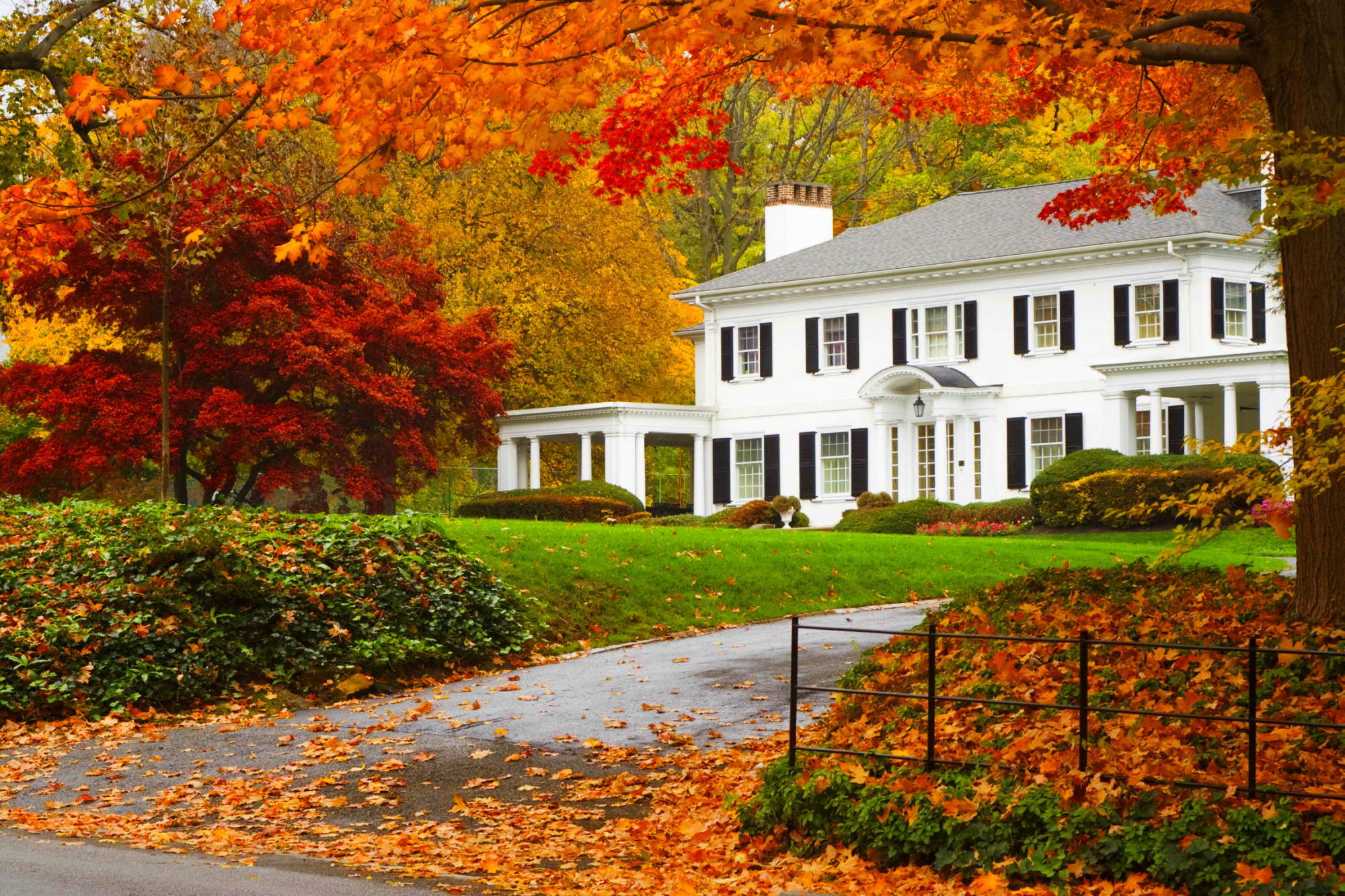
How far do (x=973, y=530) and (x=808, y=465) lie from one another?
8419 mm

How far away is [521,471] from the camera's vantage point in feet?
143

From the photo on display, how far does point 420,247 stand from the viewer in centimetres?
3903

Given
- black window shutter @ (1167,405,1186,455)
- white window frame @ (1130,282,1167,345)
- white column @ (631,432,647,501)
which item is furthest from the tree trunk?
white column @ (631,432,647,501)

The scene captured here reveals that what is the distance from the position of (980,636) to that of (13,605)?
9.42 metres

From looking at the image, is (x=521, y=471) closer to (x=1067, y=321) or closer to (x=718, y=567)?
(x=1067, y=321)

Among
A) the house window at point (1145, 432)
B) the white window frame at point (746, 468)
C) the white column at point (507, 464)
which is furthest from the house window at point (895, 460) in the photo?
the white column at point (507, 464)

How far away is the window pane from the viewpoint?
3388 centimetres

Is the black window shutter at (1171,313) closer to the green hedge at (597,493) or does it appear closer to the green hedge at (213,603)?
the green hedge at (597,493)

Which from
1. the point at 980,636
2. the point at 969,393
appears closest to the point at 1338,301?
the point at 980,636

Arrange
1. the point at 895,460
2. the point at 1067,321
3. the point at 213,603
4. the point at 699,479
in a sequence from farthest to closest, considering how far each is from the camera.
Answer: the point at 699,479 → the point at 895,460 → the point at 1067,321 → the point at 213,603

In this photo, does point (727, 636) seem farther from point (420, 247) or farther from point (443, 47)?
point (420, 247)

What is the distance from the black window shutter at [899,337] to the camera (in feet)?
125

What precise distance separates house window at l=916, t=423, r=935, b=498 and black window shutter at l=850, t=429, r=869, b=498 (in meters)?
1.22

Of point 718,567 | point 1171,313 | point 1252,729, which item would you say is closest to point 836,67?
point 1252,729
